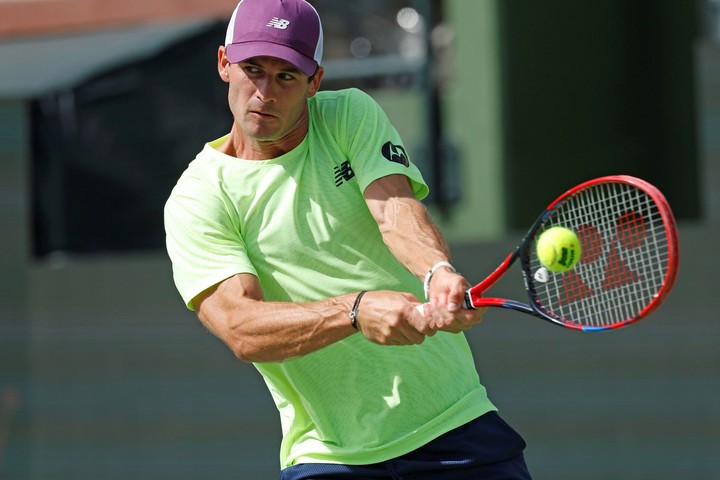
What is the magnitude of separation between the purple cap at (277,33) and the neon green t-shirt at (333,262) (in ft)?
0.91

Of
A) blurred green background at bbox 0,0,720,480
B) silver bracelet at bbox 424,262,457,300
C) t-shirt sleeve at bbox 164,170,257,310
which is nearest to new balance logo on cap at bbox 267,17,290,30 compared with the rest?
t-shirt sleeve at bbox 164,170,257,310

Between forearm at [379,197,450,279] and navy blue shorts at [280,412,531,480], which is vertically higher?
forearm at [379,197,450,279]

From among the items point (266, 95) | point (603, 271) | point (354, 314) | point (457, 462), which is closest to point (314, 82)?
point (266, 95)

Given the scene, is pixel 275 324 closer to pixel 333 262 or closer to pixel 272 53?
pixel 333 262

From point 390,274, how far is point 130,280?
492 cm

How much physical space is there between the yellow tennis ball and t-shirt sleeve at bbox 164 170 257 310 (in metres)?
0.83

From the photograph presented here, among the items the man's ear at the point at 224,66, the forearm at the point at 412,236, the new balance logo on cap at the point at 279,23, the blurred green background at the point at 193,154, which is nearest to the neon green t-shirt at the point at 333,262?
the forearm at the point at 412,236

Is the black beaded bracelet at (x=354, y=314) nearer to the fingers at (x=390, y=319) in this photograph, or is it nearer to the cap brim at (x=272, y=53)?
the fingers at (x=390, y=319)

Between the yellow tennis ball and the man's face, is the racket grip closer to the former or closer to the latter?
the yellow tennis ball

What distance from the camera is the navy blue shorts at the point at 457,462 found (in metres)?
3.73

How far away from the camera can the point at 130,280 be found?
27.7ft

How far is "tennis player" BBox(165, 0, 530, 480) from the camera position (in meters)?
3.67

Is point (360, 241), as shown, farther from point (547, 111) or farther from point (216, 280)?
point (547, 111)

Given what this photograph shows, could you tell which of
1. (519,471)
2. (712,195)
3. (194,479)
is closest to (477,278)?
(712,195)
